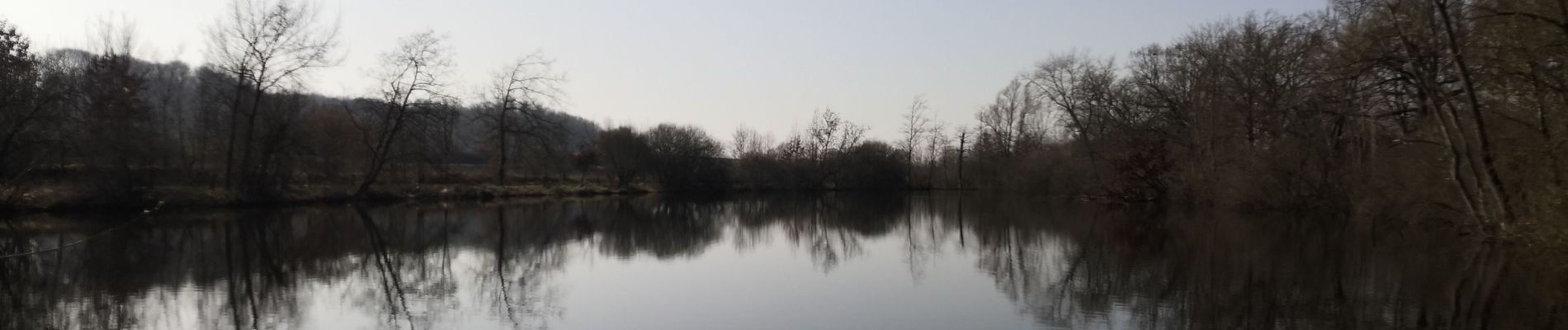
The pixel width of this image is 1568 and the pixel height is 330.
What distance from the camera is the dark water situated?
27.1 ft

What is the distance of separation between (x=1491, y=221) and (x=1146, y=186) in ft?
63.0

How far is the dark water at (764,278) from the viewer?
8.25m

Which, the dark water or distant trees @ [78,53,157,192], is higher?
distant trees @ [78,53,157,192]

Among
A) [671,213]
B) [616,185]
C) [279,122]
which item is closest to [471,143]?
[616,185]

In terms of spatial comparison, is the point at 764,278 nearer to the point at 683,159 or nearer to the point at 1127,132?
the point at 1127,132

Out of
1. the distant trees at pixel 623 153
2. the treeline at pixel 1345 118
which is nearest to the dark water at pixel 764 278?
the treeline at pixel 1345 118

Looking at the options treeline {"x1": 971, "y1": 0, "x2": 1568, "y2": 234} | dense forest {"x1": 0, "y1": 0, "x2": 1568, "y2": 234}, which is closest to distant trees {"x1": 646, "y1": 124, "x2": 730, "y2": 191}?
dense forest {"x1": 0, "y1": 0, "x2": 1568, "y2": 234}

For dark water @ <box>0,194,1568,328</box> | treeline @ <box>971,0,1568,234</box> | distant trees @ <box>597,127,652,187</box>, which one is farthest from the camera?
distant trees @ <box>597,127,652,187</box>

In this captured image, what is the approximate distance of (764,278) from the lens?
1164cm

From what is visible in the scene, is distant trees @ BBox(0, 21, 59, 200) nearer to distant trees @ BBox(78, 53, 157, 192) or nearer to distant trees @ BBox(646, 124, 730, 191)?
distant trees @ BBox(78, 53, 157, 192)

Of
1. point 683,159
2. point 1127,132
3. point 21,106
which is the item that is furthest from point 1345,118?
point 683,159

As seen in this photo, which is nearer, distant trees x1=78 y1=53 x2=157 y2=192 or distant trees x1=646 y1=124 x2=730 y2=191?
distant trees x1=78 y1=53 x2=157 y2=192

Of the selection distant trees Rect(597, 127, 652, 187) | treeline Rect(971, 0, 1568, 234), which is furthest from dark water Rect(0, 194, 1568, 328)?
distant trees Rect(597, 127, 652, 187)

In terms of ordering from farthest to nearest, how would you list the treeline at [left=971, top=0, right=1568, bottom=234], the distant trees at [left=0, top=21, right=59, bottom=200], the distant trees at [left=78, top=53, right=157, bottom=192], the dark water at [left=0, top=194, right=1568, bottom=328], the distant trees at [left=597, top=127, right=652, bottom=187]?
1. the distant trees at [left=597, top=127, right=652, bottom=187]
2. the distant trees at [left=78, top=53, right=157, bottom=192]
3. the distant trees at [left=0, top=21, right=59, bottom=200]
4. the treeline at [left=971, top=0, right=1568, bottom=234]
5. the dark water at [left=0, top=194, right=1568, bottom=328]
